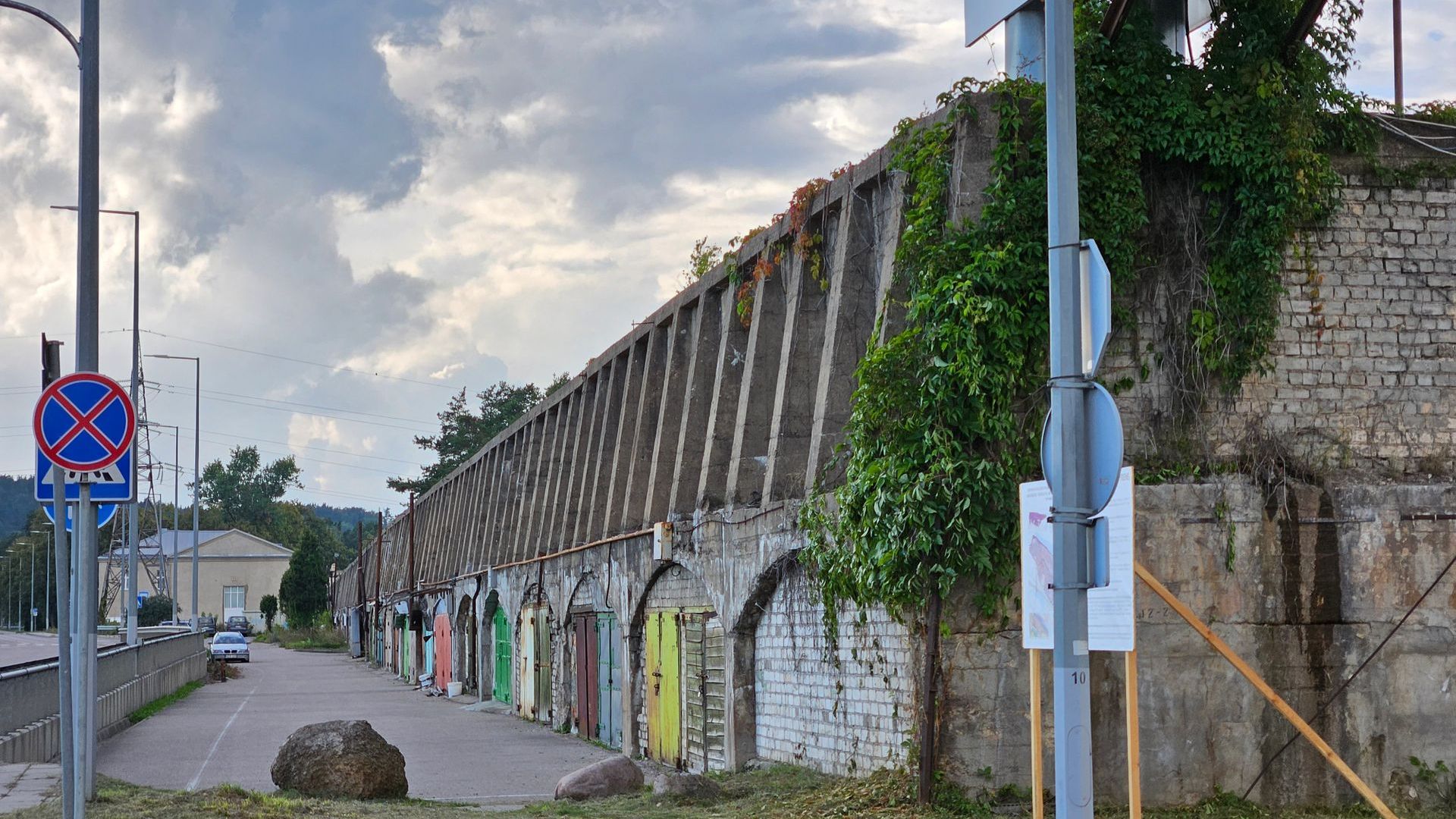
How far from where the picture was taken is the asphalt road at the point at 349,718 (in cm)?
1880

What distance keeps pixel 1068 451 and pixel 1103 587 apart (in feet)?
2.61

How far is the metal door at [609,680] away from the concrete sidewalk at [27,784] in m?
11.2

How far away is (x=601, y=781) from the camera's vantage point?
16.5 metres

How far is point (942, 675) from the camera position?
42.5ft

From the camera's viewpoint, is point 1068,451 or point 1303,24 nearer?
point 1068,451

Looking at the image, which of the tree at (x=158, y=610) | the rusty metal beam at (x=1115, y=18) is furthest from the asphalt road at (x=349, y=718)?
the tree at (x=158, y=610)

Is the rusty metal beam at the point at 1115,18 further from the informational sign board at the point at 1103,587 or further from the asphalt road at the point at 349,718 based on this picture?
the asphalt road at the point at 349,718

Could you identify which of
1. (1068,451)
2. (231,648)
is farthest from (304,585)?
(1068,451)

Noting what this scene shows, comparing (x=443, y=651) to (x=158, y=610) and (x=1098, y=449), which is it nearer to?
(x=158, y=610)

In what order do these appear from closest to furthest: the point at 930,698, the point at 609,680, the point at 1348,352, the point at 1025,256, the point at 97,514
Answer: the point at 97,514
the point at 930,698
the point at 1025,256
the point at 1348,352
the point at 609,680

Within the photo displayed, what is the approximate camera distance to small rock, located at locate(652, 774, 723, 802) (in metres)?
14.9

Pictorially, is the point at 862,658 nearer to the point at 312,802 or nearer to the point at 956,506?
the point at 956,506

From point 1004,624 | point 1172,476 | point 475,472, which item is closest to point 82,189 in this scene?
point 1004,624

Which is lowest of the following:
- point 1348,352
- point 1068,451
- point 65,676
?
point 65,676
